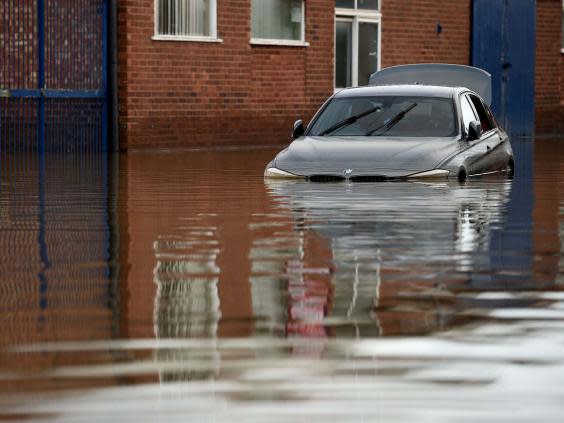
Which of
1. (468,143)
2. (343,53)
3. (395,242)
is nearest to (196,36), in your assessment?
(343,53)

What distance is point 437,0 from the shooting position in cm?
3669

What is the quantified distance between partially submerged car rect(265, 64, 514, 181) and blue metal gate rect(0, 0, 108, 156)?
8.56 m

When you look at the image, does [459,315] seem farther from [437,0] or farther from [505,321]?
[437,0]

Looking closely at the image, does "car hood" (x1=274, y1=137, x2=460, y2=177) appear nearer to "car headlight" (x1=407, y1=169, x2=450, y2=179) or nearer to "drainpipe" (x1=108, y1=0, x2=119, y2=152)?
"car headlight" (x1=407, y1=169, x2=450, y2=179)

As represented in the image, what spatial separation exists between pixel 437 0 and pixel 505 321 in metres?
29.5

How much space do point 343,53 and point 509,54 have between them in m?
5.85

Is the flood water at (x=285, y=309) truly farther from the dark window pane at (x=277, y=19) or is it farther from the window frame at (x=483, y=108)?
the dark window pane at (x=277, y=19)

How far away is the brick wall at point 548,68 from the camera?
40.4 meters

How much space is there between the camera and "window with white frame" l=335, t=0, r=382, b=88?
113ft

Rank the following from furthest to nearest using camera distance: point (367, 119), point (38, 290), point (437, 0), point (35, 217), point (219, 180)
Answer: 1. point (437, 0)
2. point (219, 180)
3. point (367, 119)
4. point (35, 217)
5. point (38, 290)

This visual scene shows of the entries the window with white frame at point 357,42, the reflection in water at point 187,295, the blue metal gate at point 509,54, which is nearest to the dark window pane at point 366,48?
the window with white frame at point 357,42

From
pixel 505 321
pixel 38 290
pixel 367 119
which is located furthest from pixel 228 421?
pixel 367 119

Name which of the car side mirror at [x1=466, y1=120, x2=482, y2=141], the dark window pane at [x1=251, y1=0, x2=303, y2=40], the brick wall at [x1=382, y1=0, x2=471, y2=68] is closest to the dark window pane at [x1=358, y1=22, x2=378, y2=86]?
the brick wall at [x1=382, y1=0, x2=471, y2=68]

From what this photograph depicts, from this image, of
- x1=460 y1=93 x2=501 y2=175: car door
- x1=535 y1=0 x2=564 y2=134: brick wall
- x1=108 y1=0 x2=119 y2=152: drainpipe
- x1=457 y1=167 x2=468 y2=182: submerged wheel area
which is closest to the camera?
x1=457 y1=167 x2=468 y2=182: submerged wheel area
